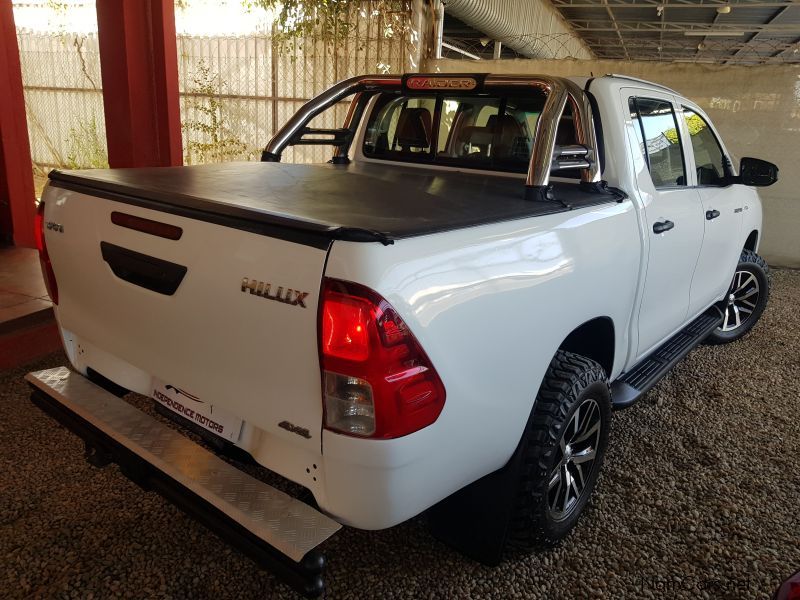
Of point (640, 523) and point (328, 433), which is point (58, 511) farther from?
point (640, 523)

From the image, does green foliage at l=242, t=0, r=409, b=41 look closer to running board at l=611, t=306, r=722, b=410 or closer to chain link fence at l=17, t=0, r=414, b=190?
chain link fence at l=17, t=0, r=414, b=190

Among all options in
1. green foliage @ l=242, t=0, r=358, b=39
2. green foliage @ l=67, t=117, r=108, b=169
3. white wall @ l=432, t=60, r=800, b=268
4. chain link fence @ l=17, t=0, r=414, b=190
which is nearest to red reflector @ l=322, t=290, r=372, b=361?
white wall @ l=432, t=60, r=800, b=268

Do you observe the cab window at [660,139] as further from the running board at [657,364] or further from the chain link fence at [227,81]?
the chain link fence at [227,81]

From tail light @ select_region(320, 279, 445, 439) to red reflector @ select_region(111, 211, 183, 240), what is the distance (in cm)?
66

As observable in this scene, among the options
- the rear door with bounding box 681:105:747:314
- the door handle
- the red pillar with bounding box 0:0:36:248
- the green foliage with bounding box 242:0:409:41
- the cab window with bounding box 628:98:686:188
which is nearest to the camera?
the door handle

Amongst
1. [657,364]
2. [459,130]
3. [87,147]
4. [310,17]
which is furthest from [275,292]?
[87,147]

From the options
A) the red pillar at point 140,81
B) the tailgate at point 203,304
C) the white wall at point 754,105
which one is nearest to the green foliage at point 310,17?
the white wall at point 754,105

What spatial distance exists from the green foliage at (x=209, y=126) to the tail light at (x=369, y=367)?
907 centimetres

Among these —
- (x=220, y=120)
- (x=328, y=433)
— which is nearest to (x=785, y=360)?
(x=328, y=433)

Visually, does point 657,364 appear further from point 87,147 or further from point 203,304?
point 87,147

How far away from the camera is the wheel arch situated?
266 centimetres

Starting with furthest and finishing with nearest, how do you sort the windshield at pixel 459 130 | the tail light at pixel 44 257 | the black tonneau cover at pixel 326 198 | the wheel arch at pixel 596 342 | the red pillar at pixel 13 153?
the red pillar at pixel 13 153, the windshield at pixel 459 130, the wheel arch at pixel 596 342, the tail light at pixel 44 257, the black tonneau cover at pixel 326 198

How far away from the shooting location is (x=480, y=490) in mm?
2244

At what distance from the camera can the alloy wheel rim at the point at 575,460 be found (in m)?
2.46
